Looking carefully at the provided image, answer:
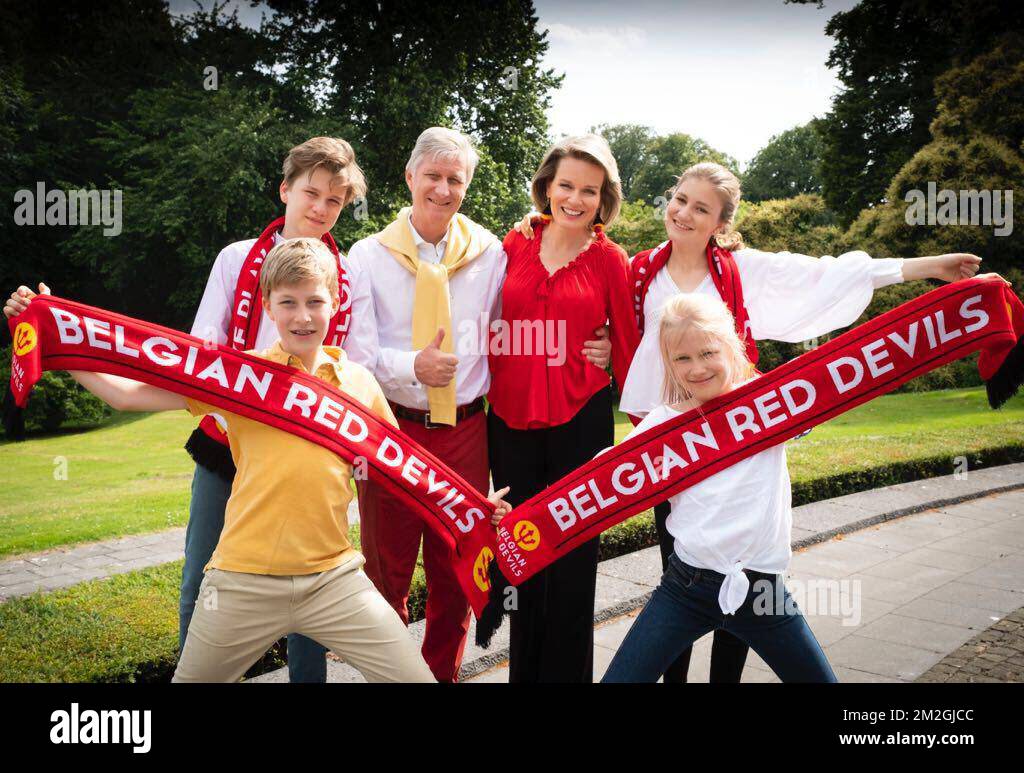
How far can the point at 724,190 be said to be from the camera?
3.63 m

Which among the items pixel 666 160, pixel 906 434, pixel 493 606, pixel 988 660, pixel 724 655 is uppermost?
pixel 666 160

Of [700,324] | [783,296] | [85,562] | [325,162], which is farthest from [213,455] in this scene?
[85,562]

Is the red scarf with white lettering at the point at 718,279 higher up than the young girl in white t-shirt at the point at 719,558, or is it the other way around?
the red scarf with white lettering at the point at 718,279

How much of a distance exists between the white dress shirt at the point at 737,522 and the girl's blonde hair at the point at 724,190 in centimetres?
104

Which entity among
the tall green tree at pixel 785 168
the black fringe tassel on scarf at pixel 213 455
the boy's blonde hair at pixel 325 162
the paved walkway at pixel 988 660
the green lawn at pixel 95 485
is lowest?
the paved walkway at pixel 988 660

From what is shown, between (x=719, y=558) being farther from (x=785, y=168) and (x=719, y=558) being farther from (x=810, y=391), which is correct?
(x=785, y=168)

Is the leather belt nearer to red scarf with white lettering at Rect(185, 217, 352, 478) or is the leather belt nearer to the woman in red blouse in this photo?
the woman in red blouse

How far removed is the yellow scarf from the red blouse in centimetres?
22

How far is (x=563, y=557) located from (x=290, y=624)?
4.41 feet

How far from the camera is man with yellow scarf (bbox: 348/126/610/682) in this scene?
143 inches

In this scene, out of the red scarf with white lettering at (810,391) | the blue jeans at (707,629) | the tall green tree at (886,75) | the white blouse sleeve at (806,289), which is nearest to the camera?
the blue jeans at (707,629)

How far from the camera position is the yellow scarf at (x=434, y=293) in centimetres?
366

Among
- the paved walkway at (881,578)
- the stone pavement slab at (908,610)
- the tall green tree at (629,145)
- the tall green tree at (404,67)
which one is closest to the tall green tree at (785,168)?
the tall green tree at (629,145)

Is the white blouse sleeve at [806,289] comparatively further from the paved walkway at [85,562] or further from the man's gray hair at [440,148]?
the paved walkway at [85,562]
